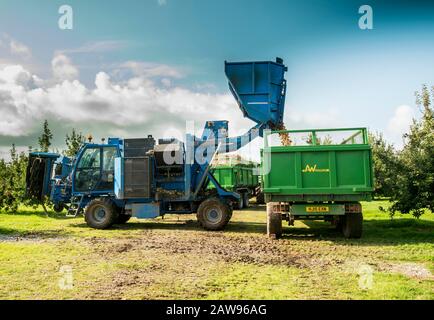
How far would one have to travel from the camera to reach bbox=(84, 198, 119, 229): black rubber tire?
12.8m

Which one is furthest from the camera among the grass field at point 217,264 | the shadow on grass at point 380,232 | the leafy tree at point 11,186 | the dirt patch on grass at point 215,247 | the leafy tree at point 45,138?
the leafy tree at point 45,138

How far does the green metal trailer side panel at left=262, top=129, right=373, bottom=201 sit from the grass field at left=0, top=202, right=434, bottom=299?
3.96ft

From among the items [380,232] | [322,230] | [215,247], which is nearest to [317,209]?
[322,230]

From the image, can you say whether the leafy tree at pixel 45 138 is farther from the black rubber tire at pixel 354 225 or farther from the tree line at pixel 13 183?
the black rubber tire at pixel 354 225

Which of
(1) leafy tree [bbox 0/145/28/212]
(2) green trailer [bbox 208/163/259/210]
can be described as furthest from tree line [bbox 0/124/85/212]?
(2) green trailer [bbox 208/163/259/210]

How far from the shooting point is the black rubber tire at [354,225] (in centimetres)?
1011

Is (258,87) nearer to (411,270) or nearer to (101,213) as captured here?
(101,213)

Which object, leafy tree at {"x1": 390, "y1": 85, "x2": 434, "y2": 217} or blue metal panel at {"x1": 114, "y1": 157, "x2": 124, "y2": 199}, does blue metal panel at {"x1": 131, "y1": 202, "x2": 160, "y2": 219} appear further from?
leafy tree at {"x1": 390, "y1": 85, "x2": 434, "y2": 217}

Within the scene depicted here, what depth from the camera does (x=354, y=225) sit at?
10.1 metres

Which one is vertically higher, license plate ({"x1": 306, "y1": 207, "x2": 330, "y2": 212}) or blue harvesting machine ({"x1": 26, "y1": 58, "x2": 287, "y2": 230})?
blue harvesting machine ({"x1": 26, "y1": 58, "x2": 287, "y2": 230})

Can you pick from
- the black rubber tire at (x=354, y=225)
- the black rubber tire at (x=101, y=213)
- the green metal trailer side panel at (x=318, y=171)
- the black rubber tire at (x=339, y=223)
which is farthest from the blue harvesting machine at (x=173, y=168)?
the black rubber tire at (x=354, y=225)

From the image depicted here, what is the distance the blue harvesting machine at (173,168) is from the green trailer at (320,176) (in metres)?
2.69
